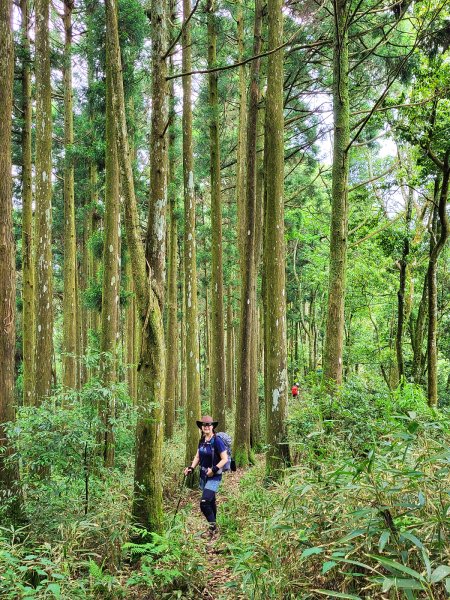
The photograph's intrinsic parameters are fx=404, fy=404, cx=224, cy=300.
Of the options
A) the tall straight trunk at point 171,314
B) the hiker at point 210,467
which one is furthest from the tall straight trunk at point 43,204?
the tall straight trunk at point 171,314

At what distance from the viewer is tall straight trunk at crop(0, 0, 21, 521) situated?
5.05m

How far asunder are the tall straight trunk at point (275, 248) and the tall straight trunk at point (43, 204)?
4530 mm

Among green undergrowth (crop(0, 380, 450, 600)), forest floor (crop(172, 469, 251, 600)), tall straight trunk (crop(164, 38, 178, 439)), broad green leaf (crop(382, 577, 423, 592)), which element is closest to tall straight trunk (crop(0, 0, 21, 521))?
green undergrowth (crop(0, 380, 450, 600))

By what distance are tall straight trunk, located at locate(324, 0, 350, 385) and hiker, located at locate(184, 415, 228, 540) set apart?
2106mm

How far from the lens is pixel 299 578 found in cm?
275

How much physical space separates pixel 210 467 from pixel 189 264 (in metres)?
5.15

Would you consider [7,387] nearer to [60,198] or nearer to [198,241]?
[60,198]

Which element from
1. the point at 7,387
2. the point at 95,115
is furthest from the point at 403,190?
the point at 7,387

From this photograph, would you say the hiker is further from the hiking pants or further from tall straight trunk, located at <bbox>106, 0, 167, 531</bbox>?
tall straight trunk, located at <bbox>106, 0, 167, 531</bbox>

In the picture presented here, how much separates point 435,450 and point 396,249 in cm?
1087

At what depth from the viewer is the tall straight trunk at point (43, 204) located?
8164mm

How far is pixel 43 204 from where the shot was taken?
8500 millimetres

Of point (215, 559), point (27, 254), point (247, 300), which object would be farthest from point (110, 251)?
point (215, 559)

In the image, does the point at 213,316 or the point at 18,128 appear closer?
the point at 213,316
